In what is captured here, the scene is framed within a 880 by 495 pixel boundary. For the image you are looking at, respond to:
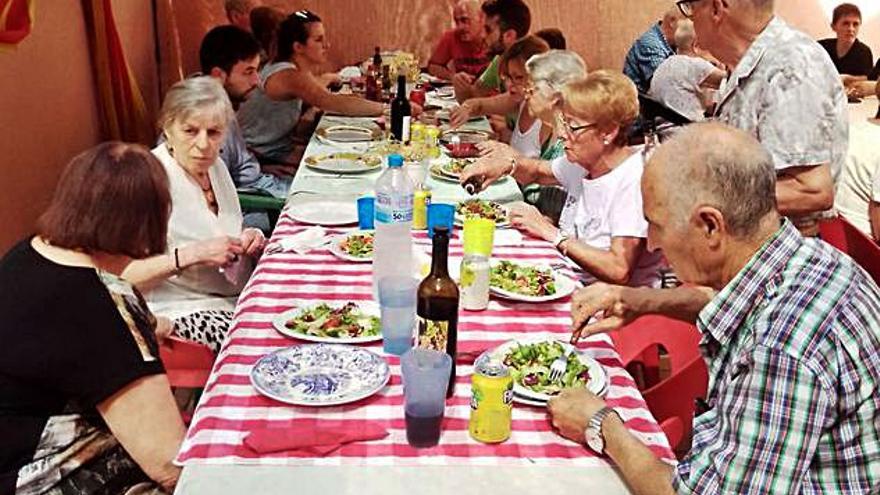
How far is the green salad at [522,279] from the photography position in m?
→ 2.16

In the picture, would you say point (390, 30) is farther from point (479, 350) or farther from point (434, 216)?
point (479, 350)

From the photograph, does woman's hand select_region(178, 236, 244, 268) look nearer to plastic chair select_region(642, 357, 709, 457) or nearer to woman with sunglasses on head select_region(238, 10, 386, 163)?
plastic chair select_region(642, 357, 709, 457)

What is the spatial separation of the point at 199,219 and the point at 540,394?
1.51 m

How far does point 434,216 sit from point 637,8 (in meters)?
5.06

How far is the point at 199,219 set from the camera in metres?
2.79

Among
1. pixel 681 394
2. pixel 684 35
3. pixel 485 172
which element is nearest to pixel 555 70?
pixel 485 172

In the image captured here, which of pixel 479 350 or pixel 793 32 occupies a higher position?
pixel 793 32

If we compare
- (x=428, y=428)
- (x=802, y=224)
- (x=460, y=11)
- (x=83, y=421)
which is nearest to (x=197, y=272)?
(x=83, y=421)

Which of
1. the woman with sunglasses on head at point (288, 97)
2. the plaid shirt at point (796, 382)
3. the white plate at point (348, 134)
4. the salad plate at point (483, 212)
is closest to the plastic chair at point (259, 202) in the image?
the white plate at point (348, 134)

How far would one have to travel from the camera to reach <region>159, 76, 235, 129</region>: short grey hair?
277 cm

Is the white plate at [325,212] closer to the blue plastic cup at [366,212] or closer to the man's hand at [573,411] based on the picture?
the blue plastic cup at [366,212]

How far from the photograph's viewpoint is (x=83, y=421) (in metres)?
1.65

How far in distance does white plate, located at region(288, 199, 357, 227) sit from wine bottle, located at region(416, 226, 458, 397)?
107 cm

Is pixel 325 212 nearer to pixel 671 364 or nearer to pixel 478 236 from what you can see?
pixel 478 236
